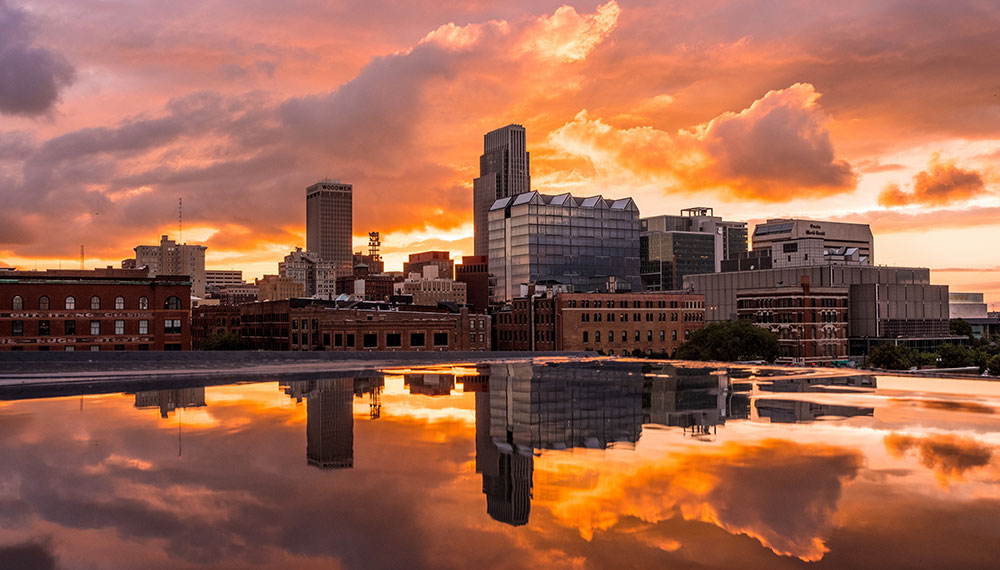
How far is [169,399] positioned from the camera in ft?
173

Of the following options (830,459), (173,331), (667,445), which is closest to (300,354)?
(173,331)

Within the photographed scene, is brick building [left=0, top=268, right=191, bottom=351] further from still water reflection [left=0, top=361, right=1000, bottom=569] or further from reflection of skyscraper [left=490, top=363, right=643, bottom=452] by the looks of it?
reflection of skyscraper [left=490, top=363, right=643, bottom=452]

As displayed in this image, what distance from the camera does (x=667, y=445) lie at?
34.1 metres

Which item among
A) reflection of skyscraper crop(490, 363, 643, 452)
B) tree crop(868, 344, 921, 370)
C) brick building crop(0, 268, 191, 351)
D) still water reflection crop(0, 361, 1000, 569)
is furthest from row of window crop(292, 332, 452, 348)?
tree crop(868, 344, 921, 370)

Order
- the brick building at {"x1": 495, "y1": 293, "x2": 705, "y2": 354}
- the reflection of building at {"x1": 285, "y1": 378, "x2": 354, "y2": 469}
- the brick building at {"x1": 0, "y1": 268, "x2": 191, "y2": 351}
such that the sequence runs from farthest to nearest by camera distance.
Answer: the brick building at {"x1": 495, "y1": 293, "x2": 705, "y2": 354} → the brick building at {"x1": 0, "y1": 268, "x2": 191, "y2": 351} → the reflection of building at {"x1": 285, "y1": 378, "x2": 354, "y2": 469}

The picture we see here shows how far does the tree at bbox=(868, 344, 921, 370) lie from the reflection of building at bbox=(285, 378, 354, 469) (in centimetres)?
11660

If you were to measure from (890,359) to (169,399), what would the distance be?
133516mm

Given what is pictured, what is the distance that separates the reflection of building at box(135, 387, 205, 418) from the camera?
159 ft

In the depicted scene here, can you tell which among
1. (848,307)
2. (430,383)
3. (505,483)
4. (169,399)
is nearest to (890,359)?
(848,307)

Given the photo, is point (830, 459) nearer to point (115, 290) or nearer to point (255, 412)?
point (255, 412)

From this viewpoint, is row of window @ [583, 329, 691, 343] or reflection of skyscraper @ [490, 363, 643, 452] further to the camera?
row of window @ [583, 329, 691, 343]

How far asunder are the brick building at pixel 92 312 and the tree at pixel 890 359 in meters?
122

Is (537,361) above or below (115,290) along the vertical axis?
below

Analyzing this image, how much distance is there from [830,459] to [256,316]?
130814 millimetres
